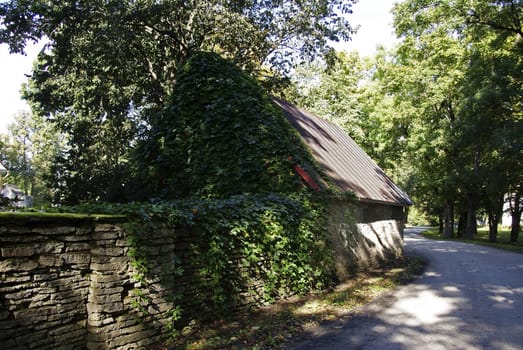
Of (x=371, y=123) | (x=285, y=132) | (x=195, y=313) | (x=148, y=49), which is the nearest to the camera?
(x=195, y=313)

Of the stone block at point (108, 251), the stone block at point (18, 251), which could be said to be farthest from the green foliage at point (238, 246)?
the stone block at point (18, 251)

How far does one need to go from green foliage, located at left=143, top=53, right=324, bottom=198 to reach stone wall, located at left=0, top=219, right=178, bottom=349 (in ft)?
17.3

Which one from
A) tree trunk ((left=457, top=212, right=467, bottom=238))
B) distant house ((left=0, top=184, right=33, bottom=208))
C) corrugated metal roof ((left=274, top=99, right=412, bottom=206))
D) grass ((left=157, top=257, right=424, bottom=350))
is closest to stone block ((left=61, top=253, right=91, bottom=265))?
grass ((left=157, top=257, right=424, bottom=350))

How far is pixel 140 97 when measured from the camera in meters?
20.9

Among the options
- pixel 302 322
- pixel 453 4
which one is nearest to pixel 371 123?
pixel 453 4

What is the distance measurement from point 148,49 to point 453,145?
1960 cm

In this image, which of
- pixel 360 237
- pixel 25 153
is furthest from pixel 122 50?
pixel 25 153

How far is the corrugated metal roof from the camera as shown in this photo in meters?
13.8

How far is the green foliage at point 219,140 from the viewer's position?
10.8m

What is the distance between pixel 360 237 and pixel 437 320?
589cm

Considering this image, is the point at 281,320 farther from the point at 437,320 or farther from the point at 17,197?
the point at 17,197

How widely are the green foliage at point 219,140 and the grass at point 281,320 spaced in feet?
9.45

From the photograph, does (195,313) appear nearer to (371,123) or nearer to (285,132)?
(285,132)

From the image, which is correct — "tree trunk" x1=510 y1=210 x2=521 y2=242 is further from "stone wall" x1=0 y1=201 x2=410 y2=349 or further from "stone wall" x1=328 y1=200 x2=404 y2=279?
"stone wall" x1=0 y1=201 x2=410 y2=349
